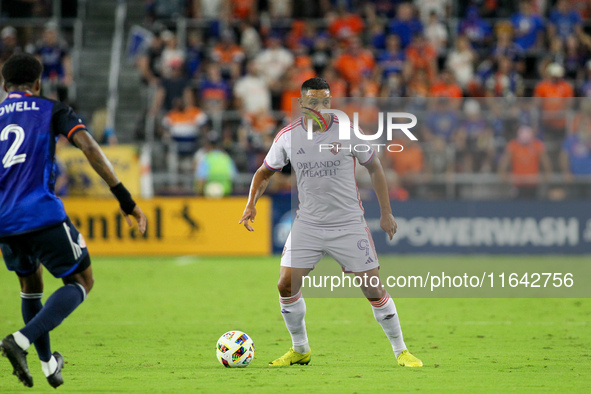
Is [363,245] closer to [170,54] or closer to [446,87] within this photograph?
[446,87]

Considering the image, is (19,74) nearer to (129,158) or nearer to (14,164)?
(14,164)

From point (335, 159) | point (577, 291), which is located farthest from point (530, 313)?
point (335, 159)

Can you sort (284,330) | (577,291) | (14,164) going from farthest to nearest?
(577,291)
(284,330)
(14,164)

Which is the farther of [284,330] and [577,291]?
[577,291]

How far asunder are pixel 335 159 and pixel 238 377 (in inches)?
75.0

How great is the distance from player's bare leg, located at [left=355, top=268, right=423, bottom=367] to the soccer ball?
1101mm

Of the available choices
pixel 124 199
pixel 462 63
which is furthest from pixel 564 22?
pixel 124 199

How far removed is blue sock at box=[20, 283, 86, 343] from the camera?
5902 millimetres

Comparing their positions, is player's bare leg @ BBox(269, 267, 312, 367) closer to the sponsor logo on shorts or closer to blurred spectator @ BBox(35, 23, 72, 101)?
the sponsor logo on shorts

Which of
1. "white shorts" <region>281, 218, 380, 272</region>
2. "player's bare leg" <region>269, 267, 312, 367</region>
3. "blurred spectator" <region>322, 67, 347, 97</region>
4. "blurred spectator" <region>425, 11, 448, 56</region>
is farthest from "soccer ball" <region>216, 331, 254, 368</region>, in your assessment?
"blurred spectator" <region>425, 11, 448, 56</region>

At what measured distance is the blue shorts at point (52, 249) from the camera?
19.8ft

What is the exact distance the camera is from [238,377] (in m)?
6.89

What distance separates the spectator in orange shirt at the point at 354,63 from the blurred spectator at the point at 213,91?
2752mm

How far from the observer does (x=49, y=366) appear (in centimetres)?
630
